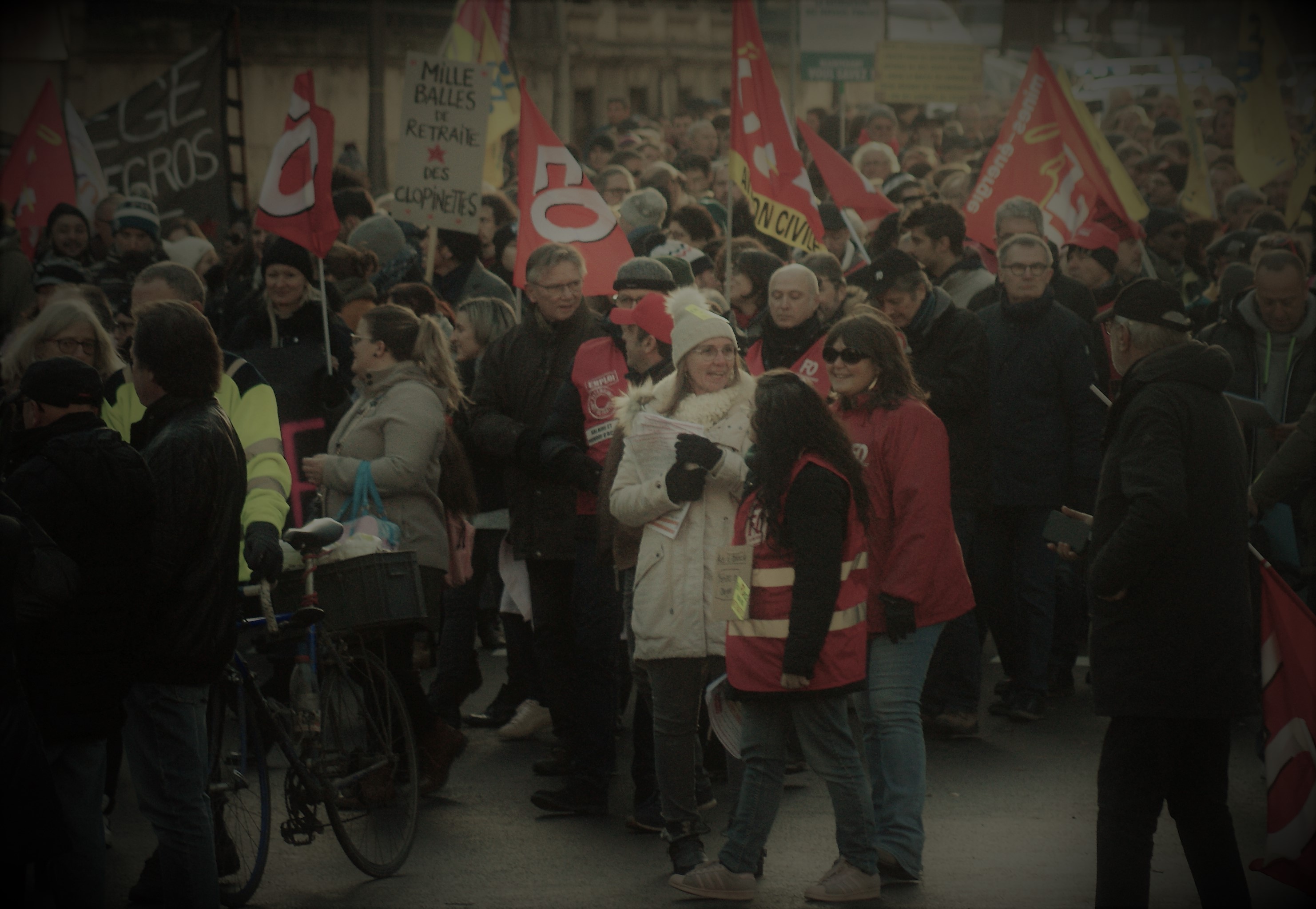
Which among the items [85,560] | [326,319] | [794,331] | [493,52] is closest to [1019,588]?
[794,331]

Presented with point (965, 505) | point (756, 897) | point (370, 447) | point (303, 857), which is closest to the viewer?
point (756, 897)

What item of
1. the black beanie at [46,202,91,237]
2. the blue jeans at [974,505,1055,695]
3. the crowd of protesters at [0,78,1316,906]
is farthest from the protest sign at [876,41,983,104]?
the blue jeans at [974,505,1055,695]

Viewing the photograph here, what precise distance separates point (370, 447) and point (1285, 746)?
3.73 m

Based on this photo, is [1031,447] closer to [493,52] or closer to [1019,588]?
[1019,588]

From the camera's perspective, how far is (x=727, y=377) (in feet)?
19.6

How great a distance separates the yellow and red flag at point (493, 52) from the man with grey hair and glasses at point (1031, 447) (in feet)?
16.8

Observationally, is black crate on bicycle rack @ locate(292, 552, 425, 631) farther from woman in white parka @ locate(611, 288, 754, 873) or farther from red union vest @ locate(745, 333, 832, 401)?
red union vest @ locate(745, 333, 832, 401)

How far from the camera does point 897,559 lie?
5.84 m

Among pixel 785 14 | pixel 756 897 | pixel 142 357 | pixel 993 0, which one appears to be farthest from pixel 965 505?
pixel 993 0

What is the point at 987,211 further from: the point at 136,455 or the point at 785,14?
the point at 785,14

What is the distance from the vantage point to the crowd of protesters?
4.75 m

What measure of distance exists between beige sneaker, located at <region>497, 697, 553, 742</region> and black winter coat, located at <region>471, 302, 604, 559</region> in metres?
0.93

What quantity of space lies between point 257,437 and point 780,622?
82.6 inches

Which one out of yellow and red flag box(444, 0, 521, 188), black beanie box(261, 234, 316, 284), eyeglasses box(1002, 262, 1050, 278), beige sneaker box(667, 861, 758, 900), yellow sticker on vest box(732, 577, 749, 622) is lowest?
beige sneaker box(667, 861, 758, 900)
